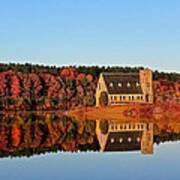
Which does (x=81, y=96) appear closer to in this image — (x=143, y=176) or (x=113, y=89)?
(x=113, y=89)

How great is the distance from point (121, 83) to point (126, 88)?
77 centimetres

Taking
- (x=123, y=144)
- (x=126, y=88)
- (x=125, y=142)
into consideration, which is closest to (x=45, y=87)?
(x=126, y=88)

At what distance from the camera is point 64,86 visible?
69.2m

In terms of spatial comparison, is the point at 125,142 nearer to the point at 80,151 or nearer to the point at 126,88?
the point at 80,151

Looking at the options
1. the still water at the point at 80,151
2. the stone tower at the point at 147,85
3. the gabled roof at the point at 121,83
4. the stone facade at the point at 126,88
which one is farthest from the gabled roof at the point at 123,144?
the stone tower at the point at 147,85

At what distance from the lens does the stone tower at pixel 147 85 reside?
68775 mm

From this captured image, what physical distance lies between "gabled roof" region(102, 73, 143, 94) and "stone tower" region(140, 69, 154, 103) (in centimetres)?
50

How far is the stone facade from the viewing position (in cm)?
6703

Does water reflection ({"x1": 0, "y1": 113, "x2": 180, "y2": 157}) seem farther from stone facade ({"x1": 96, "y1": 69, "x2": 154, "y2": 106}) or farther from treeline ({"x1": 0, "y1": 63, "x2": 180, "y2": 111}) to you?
stone facade ({"x1": 96, "y1": 69, "x2": 154, "y2": 106})

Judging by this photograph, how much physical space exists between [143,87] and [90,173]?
52520 millimetres

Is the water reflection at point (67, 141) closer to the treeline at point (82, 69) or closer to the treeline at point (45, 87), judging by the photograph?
the treeline at point (45, 87)

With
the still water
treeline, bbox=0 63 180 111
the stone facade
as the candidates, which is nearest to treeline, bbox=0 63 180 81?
treeline, bbox=0 63 180 111

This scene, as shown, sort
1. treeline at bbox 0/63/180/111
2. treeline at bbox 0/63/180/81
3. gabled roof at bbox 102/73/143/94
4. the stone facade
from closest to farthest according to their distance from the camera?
1. treeline at bbox 0/63/180/111
2. the stone facade
3. gabled roof at bbox 102/73/143/94
4. treeline at bbox 0/63/180/81

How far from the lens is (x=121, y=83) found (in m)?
68.4
